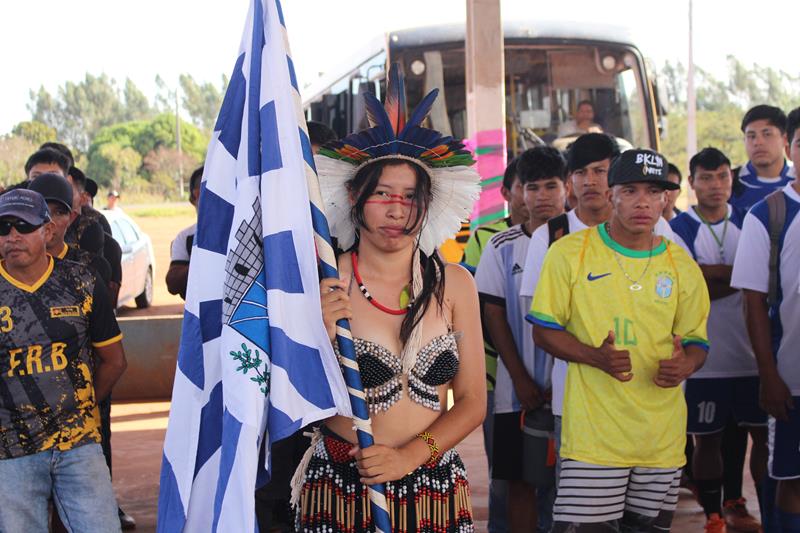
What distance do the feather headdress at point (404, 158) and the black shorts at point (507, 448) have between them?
192 cm

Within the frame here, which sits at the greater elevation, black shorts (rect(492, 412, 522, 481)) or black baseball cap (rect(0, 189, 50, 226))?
black baseball cap (rect(0, 189, 50, 226))

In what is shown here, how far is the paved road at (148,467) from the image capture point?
244 inches

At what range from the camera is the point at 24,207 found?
4.19 m

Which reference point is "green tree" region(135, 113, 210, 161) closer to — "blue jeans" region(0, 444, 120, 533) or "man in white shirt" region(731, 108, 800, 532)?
"blue jeans" region(0, 444, 120, 533)

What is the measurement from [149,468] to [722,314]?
14.8 feet

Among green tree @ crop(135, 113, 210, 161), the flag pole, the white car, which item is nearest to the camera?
the flag pole

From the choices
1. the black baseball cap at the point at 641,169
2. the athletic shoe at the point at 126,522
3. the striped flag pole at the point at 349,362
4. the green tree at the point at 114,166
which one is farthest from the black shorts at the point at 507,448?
the green tree at the point at 114,166

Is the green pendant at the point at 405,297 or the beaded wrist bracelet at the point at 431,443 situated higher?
the green pendant at the point at 405,297

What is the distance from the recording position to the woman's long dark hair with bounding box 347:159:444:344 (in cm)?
308

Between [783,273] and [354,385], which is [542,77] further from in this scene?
[354,385]

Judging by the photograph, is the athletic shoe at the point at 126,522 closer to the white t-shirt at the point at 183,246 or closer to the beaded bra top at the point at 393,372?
the white t-shirt at the point at 183,246

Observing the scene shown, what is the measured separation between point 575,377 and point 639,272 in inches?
20.2

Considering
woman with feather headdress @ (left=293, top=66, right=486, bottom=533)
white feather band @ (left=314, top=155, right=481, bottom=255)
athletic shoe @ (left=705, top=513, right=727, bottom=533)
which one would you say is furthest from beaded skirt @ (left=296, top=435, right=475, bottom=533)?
athletic shoe @ (left=705, top=513, right=727, bottom=533)

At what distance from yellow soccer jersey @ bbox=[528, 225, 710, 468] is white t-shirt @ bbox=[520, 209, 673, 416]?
282 millimetres
